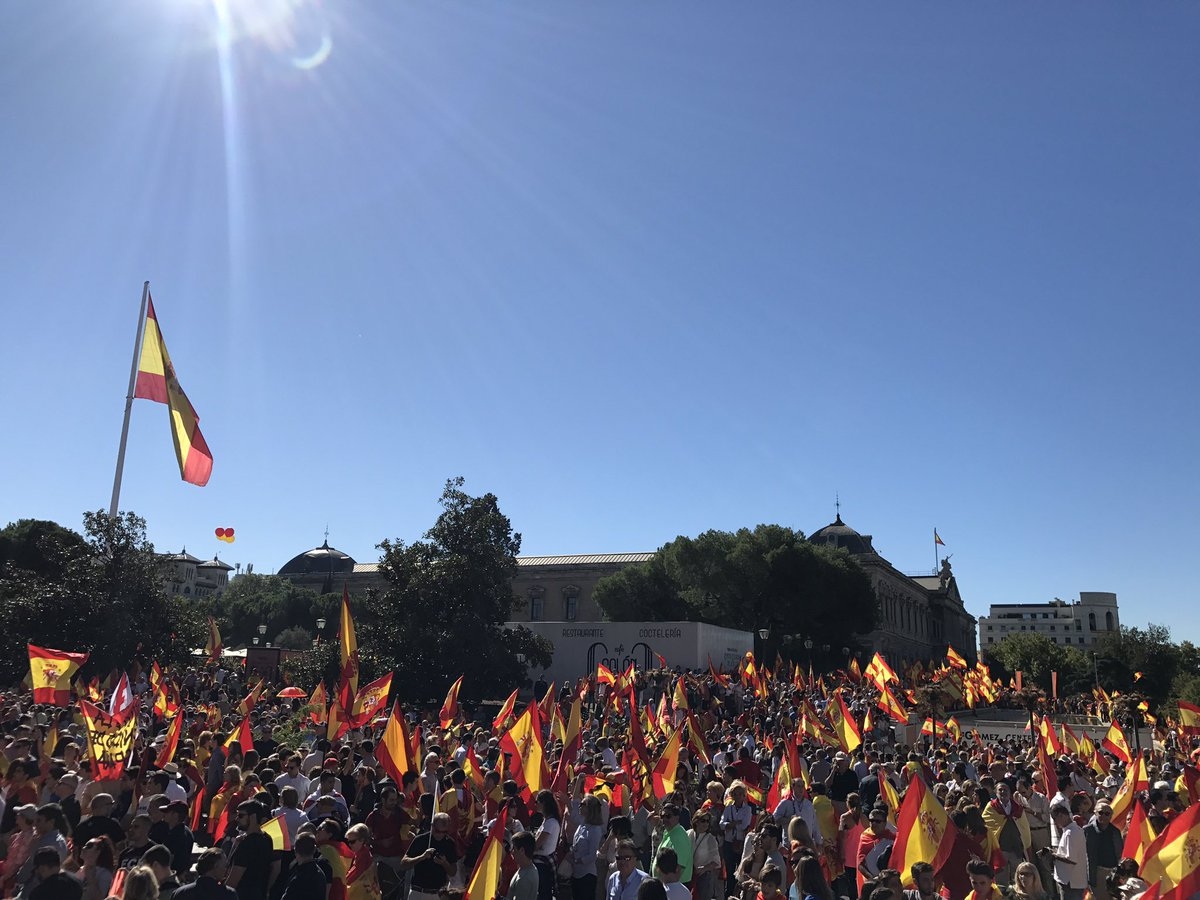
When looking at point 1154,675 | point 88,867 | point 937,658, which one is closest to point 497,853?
point 88,867

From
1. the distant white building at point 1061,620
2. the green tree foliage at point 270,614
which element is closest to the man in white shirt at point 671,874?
the green tree foliage at point 270,614

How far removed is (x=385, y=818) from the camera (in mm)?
8242

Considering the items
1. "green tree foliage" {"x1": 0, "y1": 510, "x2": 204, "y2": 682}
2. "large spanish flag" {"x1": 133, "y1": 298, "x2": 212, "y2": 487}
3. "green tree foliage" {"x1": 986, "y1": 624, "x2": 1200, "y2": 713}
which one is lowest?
"green tree foliage" {"x1": 986, "y1": 624, "x2": 1200, "y2": 713}

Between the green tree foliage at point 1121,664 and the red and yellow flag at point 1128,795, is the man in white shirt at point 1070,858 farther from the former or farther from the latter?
the green tree foliage at point 1121,664

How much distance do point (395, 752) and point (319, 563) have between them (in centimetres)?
9751

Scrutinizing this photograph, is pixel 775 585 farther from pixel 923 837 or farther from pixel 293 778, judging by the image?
pixel 923 837

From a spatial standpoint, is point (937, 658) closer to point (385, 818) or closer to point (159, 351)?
point (159, 351)

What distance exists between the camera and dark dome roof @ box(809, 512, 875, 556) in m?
87.9

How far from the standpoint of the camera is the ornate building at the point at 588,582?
86.6 metres

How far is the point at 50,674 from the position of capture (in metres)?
14.7

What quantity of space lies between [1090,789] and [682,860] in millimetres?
7587

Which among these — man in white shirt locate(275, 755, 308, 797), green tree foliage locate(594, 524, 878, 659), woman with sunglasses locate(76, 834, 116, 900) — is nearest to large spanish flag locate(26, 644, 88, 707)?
man in white shirt locate(275, 755, 308, 797)

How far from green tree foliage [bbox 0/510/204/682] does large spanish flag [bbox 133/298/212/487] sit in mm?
3547

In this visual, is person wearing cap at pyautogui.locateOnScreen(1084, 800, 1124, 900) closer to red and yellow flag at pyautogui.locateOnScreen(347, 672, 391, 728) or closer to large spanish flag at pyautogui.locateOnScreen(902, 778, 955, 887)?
large spanish flag at pyautogui.locateOnScreen(902, 778, 955, 887)
